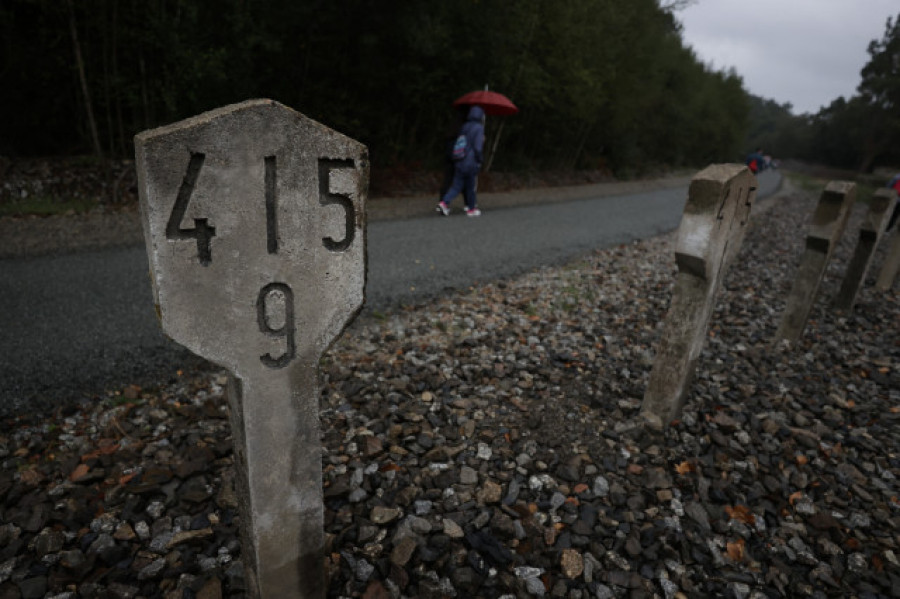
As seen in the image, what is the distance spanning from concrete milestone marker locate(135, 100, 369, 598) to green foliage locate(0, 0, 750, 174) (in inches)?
307

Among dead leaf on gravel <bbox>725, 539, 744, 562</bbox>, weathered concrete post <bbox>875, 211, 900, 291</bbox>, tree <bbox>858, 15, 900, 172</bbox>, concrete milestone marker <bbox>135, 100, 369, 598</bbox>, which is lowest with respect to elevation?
dead leaf on gravel <bbox>725, 539, 744, 562</bbox>

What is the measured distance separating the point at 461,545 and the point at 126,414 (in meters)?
2.17

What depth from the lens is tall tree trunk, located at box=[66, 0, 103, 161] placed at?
7.18 metres

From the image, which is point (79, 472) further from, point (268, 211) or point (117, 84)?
point (117, 84)

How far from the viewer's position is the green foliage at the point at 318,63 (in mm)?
7621

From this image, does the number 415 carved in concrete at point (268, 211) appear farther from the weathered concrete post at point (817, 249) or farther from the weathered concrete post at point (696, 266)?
the weathered concrete post at point (817, 249)

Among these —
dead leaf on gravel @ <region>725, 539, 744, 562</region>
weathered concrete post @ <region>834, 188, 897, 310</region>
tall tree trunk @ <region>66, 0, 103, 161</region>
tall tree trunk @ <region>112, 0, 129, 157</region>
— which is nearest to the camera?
dead leaf on gravel @ <region>725, 539, 744, 562</region>

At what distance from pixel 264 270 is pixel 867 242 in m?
7.05

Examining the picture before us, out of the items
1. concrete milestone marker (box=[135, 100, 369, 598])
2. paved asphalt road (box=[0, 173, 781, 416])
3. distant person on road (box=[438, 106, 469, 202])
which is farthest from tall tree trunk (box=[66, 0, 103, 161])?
concrete milestone marker (box=[135, 100, 369, 598])

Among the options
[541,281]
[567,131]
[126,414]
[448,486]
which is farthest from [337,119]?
[567,131]

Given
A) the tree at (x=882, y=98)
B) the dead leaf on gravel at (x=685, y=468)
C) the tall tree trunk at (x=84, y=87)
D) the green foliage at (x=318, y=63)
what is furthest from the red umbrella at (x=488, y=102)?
the tree at (x=882, y=98)

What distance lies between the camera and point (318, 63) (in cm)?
929

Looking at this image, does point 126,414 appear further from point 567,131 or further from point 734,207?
point 567,131

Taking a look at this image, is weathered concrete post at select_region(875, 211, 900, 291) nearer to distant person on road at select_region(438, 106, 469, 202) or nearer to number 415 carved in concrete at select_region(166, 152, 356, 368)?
distant person on road at select_region(438, 106, 469, 202)
